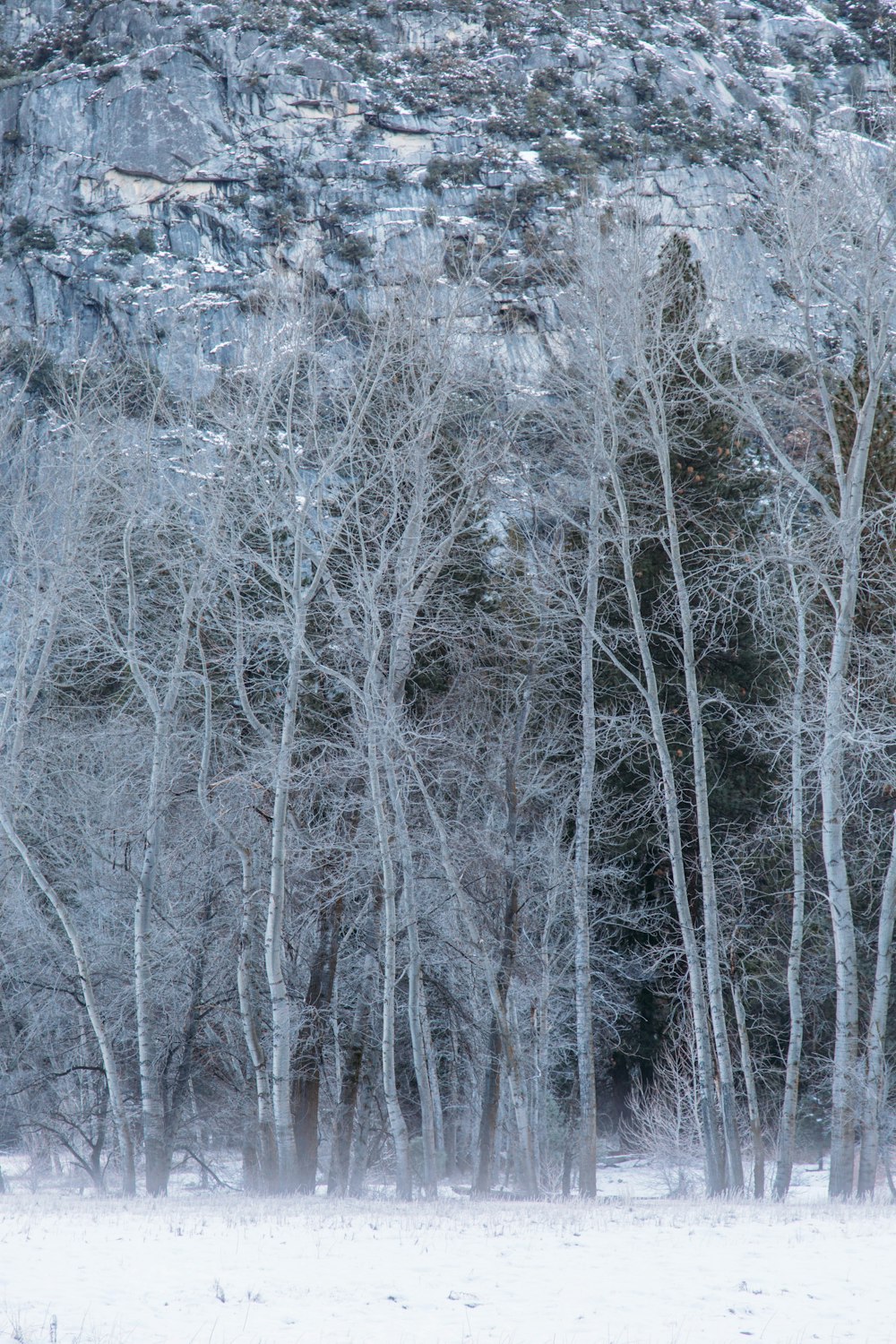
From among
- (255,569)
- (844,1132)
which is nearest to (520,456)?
(255,569)

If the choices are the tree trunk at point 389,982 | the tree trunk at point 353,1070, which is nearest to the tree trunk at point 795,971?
the tree trunk at point 389,982

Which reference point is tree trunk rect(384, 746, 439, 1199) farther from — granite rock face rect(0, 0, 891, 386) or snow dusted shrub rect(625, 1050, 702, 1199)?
granite rock face rect(0, 0, 891, 386)

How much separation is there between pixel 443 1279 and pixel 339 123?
287ft

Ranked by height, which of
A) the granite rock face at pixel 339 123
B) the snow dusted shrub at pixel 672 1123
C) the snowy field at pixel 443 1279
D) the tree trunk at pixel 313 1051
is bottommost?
the snow dusted shrub at pixel 672 1123

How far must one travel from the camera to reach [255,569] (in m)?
20.6

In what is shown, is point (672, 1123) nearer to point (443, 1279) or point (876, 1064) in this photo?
point (876, 1064)

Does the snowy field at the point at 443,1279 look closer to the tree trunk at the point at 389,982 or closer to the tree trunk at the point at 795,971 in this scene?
the tree trunk at the point at 389,982

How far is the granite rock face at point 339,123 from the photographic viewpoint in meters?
66.8

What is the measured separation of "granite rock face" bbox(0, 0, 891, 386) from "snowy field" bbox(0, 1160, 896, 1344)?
49644 mm

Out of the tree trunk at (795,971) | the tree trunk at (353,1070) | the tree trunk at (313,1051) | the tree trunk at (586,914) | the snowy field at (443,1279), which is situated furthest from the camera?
the tree trunk at (313,1051)

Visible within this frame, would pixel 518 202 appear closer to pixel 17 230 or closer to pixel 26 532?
pixel 17 230

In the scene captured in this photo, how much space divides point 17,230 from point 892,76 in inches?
2610

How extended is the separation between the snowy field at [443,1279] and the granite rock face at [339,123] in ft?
163

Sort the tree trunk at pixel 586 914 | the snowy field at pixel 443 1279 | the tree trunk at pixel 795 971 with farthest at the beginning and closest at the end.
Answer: the tree trunk at pixel 586 914, the tree trunk at pixel 795 971, the snowy field at pixel 443 1279
